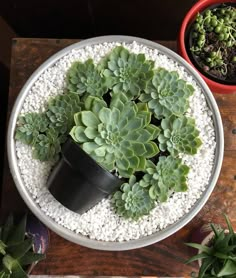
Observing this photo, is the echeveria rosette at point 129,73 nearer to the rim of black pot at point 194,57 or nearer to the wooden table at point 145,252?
the rim of black pot at point 194,57

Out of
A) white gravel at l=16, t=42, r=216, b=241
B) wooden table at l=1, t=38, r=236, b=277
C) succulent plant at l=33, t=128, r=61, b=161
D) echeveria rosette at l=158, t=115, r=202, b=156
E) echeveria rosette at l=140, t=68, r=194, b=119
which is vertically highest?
echeveria rosette at l=140, t=68, r=194, b=119

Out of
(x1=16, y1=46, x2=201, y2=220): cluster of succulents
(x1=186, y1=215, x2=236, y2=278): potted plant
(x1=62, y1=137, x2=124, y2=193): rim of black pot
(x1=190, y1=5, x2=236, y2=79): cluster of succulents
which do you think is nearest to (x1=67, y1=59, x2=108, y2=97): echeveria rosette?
(x1=16, y1=46, x2=201, y2=220): cluster of succulents

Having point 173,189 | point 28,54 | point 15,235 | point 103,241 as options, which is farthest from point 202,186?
point 28,54

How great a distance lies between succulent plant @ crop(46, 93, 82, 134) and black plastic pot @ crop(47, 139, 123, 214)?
0.07m

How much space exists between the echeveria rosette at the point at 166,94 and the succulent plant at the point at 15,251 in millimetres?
326

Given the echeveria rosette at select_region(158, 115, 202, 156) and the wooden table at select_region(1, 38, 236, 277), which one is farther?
the wooden table at select_region(1, 38, 236, 277)

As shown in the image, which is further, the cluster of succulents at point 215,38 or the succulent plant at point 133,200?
the cluster of succulents at point 215,38

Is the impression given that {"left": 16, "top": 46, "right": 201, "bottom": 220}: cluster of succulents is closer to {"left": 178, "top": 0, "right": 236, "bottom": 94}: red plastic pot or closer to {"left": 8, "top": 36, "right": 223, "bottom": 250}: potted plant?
{"left": 8, "top": 36, "right": 223, "bottom": 250}: potted plant

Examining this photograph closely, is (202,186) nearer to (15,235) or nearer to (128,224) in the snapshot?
(128,224)

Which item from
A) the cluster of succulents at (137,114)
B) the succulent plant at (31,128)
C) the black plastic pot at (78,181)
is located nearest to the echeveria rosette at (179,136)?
the cluster of succulents at (137,114)

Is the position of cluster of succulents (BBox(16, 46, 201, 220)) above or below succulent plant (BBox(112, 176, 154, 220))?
above

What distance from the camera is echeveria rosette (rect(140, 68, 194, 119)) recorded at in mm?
762

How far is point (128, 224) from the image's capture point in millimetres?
790

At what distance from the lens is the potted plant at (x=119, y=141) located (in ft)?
2.36
